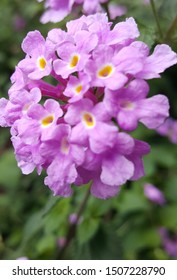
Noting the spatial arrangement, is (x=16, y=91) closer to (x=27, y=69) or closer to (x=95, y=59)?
(x=27, y=69)

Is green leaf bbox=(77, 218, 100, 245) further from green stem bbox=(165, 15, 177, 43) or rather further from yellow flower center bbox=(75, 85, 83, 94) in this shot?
yellow flower center bbox=(75, 85, 83, 94)

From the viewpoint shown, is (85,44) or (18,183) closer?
(85,44)

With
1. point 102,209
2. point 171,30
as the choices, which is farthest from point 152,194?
point 171,30

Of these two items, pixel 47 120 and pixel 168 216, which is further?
pixel 168 216

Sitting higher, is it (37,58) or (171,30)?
(37,58)

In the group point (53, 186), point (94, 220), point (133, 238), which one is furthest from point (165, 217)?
point (53, 186)

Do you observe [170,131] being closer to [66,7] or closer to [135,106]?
[66,7]
